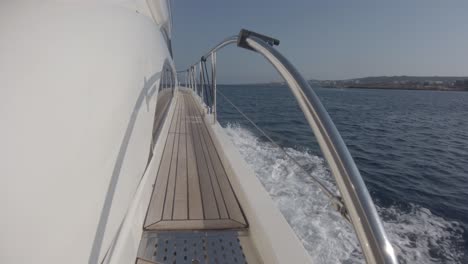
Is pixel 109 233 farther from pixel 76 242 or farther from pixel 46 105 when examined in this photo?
pixel 46 105

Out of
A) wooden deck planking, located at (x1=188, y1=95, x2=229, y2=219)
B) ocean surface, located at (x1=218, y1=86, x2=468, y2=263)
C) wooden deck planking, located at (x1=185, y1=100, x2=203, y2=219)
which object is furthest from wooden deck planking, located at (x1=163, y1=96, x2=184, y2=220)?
ocean surface, located at (x1=218, y1=86, x2=468, y2=263)

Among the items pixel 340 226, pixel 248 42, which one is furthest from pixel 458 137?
pixel 248 42

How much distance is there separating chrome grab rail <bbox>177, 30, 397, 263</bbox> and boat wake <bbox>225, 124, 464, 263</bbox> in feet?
4.47

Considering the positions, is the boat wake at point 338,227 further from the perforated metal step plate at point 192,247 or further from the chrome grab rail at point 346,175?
the chrome grab rail at point 346,175

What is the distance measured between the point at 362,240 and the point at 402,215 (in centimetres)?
432

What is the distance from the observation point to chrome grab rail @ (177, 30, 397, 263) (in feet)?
1.51

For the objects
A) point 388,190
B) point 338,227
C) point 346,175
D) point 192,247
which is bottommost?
point 388,190

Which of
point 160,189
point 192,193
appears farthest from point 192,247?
point 160,189

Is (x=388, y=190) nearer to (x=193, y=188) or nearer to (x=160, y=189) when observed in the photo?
(x=193, y=188)

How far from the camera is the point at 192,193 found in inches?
73.0

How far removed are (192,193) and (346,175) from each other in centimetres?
145

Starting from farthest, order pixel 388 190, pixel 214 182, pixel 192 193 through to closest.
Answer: pixel 388 190, pixel 214 182, pixel 192 193

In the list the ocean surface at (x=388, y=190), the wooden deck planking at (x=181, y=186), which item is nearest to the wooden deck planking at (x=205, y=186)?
the wooden deck planking at (x=181, y=186)

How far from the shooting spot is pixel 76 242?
62cm
